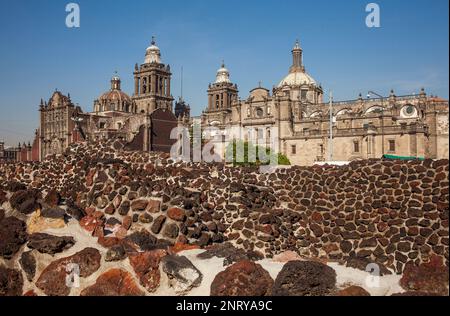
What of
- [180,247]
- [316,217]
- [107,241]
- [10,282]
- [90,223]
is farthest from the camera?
[316,217]

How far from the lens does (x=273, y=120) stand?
6094 cm

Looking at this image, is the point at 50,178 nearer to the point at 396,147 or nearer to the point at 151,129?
the point at 151,129

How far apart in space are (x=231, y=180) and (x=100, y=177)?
3752 mm

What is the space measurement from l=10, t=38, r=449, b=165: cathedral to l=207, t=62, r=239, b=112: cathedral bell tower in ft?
0.55

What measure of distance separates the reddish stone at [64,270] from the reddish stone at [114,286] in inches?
15.2

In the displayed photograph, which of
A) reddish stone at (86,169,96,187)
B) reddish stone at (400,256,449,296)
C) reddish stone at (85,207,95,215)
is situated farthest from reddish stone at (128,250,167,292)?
reddish stone at (86,169,96,187)

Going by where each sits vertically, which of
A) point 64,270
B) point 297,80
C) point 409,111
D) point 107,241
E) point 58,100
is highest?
point 297,80

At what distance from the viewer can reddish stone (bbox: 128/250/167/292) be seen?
839cm

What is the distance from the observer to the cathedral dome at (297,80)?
7550 centimetres

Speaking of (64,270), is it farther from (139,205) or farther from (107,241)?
(139,205)

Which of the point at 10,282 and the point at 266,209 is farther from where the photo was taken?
the point at 266,209

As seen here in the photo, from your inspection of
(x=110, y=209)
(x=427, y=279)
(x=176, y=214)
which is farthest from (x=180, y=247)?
(x=427, y=279)

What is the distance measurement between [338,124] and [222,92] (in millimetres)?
27541
